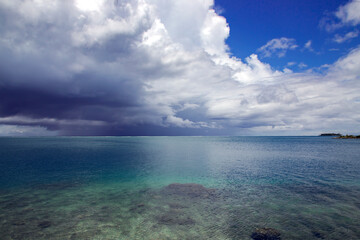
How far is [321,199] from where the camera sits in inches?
1026

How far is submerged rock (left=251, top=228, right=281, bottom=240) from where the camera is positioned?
16297 mm

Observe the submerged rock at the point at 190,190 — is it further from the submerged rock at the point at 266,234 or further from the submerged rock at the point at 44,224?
the submerged rock at the point at 44,224

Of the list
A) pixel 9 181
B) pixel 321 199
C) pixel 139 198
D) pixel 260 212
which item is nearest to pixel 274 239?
pixel 260 212

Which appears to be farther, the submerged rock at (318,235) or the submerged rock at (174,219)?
the submerged rock at (174,219)

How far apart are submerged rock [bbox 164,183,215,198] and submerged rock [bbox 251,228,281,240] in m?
11.1

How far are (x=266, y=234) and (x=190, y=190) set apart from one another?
1577cm

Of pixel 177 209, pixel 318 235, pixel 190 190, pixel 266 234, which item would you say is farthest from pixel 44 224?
pixel 318 235

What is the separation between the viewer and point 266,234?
16.9 meters

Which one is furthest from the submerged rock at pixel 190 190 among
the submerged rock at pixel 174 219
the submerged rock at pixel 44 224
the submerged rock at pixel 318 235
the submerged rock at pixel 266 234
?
the submerged rock at pixel 44 224

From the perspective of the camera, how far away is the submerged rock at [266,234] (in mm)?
16297

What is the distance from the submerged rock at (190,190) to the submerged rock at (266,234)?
11.1 m

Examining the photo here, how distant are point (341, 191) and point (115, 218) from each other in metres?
35.3

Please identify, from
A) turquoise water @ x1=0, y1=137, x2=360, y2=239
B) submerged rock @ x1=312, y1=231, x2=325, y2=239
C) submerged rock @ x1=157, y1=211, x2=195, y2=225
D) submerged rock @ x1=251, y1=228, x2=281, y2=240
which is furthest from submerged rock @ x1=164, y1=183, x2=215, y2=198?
submerged rock @ x1=312, y1=231, x2=325, y2=239

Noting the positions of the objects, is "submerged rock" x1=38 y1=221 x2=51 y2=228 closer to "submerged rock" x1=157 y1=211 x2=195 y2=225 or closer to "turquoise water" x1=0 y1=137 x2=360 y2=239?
"turquoise water" x1=0 y1=137 x2=360 y2=239
